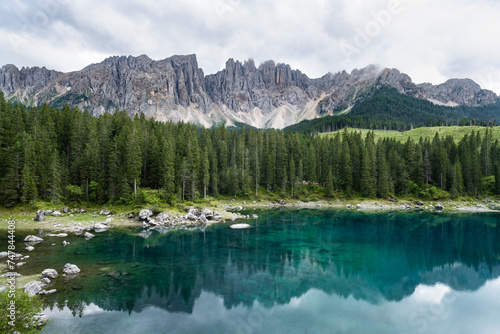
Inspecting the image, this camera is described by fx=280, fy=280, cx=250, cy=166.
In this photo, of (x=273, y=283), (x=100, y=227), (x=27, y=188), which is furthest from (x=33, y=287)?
(x=27, y=188)

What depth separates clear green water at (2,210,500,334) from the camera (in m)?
20.4

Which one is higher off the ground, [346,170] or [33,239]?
[346,170]

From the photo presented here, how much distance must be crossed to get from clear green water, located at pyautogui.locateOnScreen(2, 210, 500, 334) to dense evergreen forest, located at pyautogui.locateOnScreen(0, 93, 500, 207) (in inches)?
889

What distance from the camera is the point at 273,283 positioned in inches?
1087

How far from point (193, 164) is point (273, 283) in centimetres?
5218

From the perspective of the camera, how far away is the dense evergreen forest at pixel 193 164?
59.2 m

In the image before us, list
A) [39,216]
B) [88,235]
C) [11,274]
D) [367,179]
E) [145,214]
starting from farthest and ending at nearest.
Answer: [367,179]
[145,214]
[39,216]
[88,235]
[11,274]

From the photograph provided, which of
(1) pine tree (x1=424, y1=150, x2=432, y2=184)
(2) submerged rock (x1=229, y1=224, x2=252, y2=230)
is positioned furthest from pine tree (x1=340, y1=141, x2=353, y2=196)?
(2) submerged rock (x1=229, y1=224, x2=252, y2=230)

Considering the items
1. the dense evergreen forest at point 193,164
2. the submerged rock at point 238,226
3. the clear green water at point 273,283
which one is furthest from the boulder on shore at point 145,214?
the submerged rock at point 238,226

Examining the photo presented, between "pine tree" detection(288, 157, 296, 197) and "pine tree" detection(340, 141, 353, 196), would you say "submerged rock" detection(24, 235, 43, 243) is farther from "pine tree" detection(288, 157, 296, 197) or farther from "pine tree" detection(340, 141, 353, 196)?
"pine tree" detection(340, 141, 353, 196)

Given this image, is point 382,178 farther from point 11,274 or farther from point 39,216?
point 11,274

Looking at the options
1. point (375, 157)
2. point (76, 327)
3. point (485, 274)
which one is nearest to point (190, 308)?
point (76, 327)

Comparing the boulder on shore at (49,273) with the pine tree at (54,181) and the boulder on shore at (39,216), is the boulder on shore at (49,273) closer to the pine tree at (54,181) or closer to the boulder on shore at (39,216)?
the boulder on shore at (39,216)

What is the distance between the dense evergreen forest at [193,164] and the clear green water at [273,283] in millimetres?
22580
